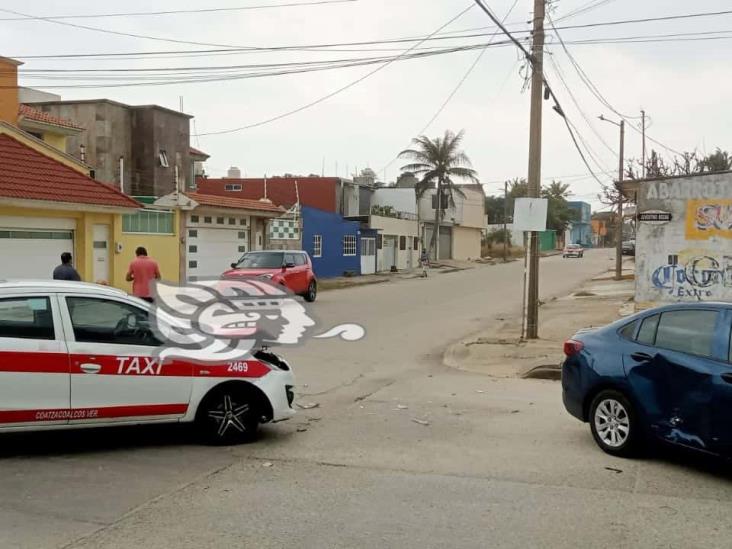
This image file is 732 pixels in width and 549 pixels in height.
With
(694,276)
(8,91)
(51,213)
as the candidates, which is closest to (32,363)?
(51,213)

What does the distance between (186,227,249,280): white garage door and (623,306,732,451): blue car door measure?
2078cm

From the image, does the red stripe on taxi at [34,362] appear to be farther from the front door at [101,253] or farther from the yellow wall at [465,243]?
the yellow wall at [465,243]

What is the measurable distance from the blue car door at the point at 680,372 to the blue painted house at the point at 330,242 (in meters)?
29.2

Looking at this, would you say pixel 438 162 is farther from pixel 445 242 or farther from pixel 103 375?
pixel 103 375

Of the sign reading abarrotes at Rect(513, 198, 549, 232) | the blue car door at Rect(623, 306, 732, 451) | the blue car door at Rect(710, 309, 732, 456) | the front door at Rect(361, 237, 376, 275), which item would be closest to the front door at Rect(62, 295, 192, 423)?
the blue car door at Rect(623, 306, 732, 451)

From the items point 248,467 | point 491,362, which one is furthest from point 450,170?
point 248,467

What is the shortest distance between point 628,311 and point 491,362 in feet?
29.1

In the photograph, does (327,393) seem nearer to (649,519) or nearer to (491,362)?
(491,362)

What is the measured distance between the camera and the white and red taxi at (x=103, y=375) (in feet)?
20.6

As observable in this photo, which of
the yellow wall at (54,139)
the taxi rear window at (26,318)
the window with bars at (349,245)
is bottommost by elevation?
the taxi rear window at (26,318)

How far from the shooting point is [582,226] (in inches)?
4921

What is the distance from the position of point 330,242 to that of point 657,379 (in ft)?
106

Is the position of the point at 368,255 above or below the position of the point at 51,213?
below

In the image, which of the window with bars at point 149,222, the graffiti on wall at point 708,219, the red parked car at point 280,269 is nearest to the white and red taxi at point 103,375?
the graffiti on wall at point 708,219
